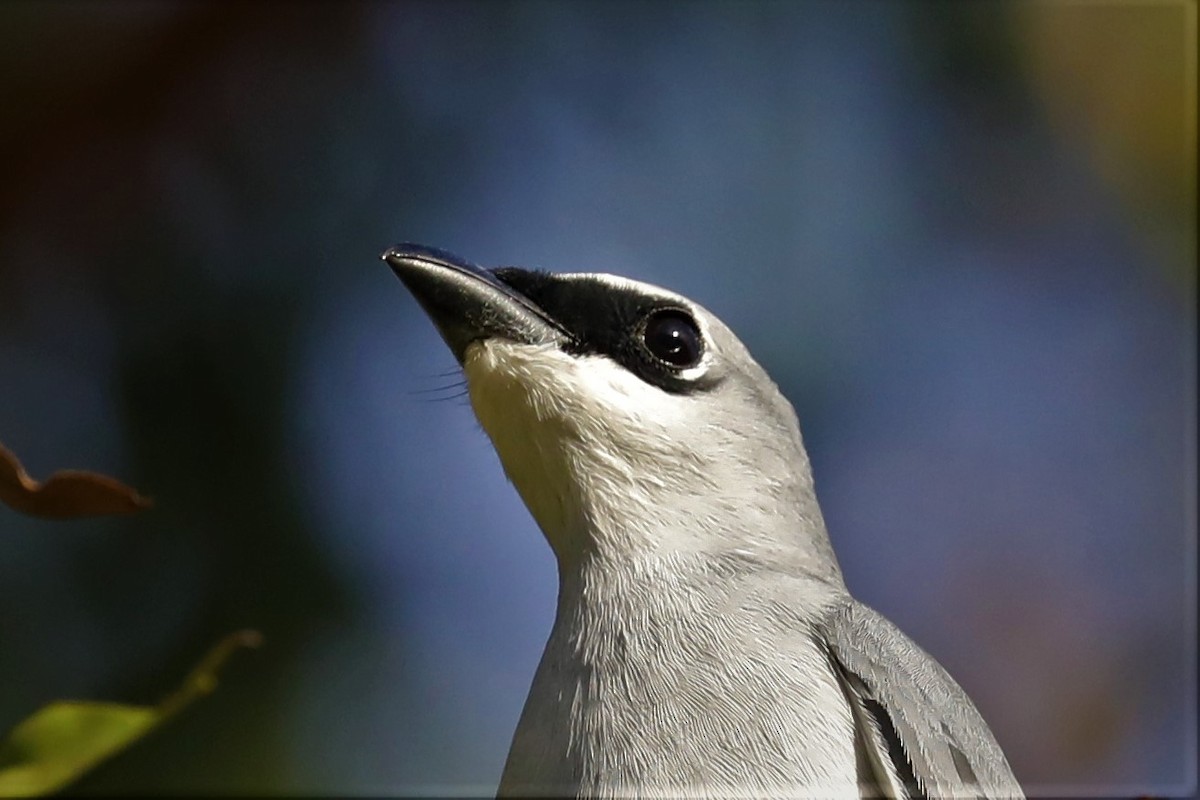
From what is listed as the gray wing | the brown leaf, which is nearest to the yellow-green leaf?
the brown leaf

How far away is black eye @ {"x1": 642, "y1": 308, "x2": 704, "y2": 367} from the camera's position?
158cm

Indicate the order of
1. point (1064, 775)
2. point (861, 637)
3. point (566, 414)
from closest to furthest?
1. point (861, 637)
2. point (566, 414)
3. point (1064, 775)

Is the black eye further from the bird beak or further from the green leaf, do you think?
the green leaf

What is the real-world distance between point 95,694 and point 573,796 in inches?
55.1

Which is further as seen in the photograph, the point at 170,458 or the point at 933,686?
the point at 170,458

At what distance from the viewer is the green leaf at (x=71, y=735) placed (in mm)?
777

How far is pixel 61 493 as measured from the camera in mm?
825

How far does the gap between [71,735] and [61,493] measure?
0.17 meters

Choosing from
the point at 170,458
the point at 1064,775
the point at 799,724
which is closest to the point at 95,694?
the point at 170,458

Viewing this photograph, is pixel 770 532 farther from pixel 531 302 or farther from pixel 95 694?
pixel 95 694

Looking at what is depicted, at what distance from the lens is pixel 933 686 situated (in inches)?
58.4

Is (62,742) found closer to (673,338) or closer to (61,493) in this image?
(61,493)

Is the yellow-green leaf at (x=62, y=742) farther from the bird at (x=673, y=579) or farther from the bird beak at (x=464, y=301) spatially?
the bird beak at (x=464, y=301)

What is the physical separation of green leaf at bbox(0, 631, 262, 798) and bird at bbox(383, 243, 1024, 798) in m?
0.59
